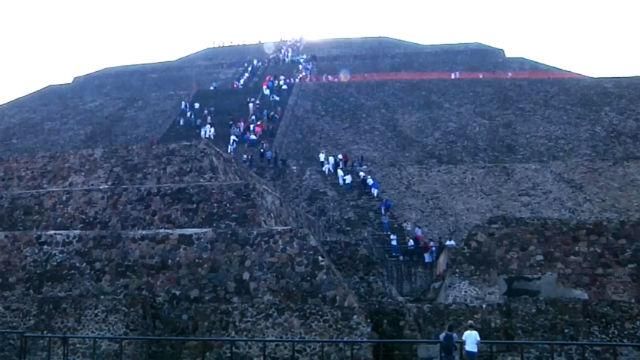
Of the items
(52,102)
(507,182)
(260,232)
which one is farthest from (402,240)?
(52,102)

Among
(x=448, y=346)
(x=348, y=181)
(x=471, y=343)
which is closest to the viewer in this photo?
(x=448, y=346)

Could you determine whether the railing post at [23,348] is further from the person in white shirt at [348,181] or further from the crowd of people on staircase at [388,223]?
the person in white shirt at [348,181]

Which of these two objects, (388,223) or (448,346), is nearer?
(448,346)

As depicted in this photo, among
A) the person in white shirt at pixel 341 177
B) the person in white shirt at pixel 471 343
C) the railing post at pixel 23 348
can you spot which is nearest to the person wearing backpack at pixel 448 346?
the person in white shirt at pixel 471 343

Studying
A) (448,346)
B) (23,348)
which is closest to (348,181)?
(23,348)

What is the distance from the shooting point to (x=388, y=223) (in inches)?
708

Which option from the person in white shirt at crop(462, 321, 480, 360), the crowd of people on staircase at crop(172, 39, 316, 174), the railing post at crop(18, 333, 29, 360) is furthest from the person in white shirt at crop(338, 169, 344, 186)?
the person in white shirt at crop(462, 321, 480, 360)

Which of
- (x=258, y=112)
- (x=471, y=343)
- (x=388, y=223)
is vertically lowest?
(x=388, y=223)

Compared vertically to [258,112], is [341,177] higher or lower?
lower

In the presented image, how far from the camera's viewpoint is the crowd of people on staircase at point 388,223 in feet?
53.5

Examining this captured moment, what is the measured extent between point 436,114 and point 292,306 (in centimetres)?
1641

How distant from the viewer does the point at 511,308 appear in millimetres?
9898

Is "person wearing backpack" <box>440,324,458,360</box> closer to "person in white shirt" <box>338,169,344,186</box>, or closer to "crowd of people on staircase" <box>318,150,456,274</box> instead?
"crowd of people on staircase" <box>318,150,456,274</box>

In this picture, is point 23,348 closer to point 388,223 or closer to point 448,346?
point 448,346
